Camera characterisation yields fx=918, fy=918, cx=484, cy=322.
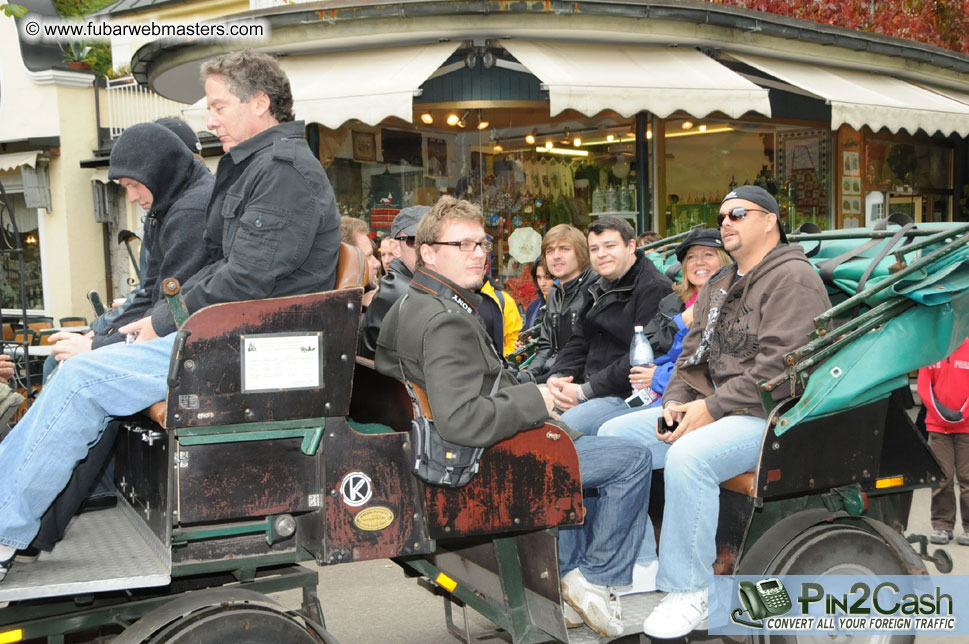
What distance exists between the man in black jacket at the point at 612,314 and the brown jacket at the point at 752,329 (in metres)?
0.76

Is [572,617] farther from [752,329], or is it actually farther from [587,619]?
[752,329]

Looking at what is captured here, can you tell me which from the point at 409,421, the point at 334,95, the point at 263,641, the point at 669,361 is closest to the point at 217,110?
the point at 409,421

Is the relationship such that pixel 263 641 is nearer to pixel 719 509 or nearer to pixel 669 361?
pixel 719 509

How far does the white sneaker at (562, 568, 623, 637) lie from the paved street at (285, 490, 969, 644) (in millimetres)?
998

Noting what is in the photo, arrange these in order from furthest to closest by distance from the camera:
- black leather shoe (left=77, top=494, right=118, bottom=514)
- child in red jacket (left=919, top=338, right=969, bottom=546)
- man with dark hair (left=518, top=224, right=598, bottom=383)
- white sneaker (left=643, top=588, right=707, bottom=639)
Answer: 1. man with dark hair (left=518, top=224, right=598, bottom=383)
2. child in red jacket (left=919, top=338, right=969, bottom=546)
3. black leather shoe (left=77, top=494, right=118, bottom=514)
4. white sneaker (left=643, top=588, right=707, bottom=639)

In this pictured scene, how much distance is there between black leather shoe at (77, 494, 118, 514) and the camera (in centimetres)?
379

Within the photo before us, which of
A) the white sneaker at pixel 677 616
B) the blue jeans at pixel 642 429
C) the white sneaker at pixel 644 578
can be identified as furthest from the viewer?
the blue jeans at pixel 642 429

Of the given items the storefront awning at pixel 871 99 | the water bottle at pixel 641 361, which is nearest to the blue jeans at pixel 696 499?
the water bottle at pixel 641 361

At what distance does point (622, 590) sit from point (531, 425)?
1.06 metres

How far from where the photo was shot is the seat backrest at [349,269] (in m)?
3.32

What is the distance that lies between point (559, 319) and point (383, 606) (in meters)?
2.08

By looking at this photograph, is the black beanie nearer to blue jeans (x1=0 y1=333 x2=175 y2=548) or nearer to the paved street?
blue jeans (x1=0 y1=333 x2=175 y2=548)

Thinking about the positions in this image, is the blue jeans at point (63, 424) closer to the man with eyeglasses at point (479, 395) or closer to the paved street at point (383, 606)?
the man with eyeglasses at point (479, 395)

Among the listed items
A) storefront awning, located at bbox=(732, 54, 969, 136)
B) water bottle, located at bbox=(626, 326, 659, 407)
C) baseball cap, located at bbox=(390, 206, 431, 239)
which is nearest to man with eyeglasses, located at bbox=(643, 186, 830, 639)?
water bottle, located at bbox=(626, 326, 659, 407)
